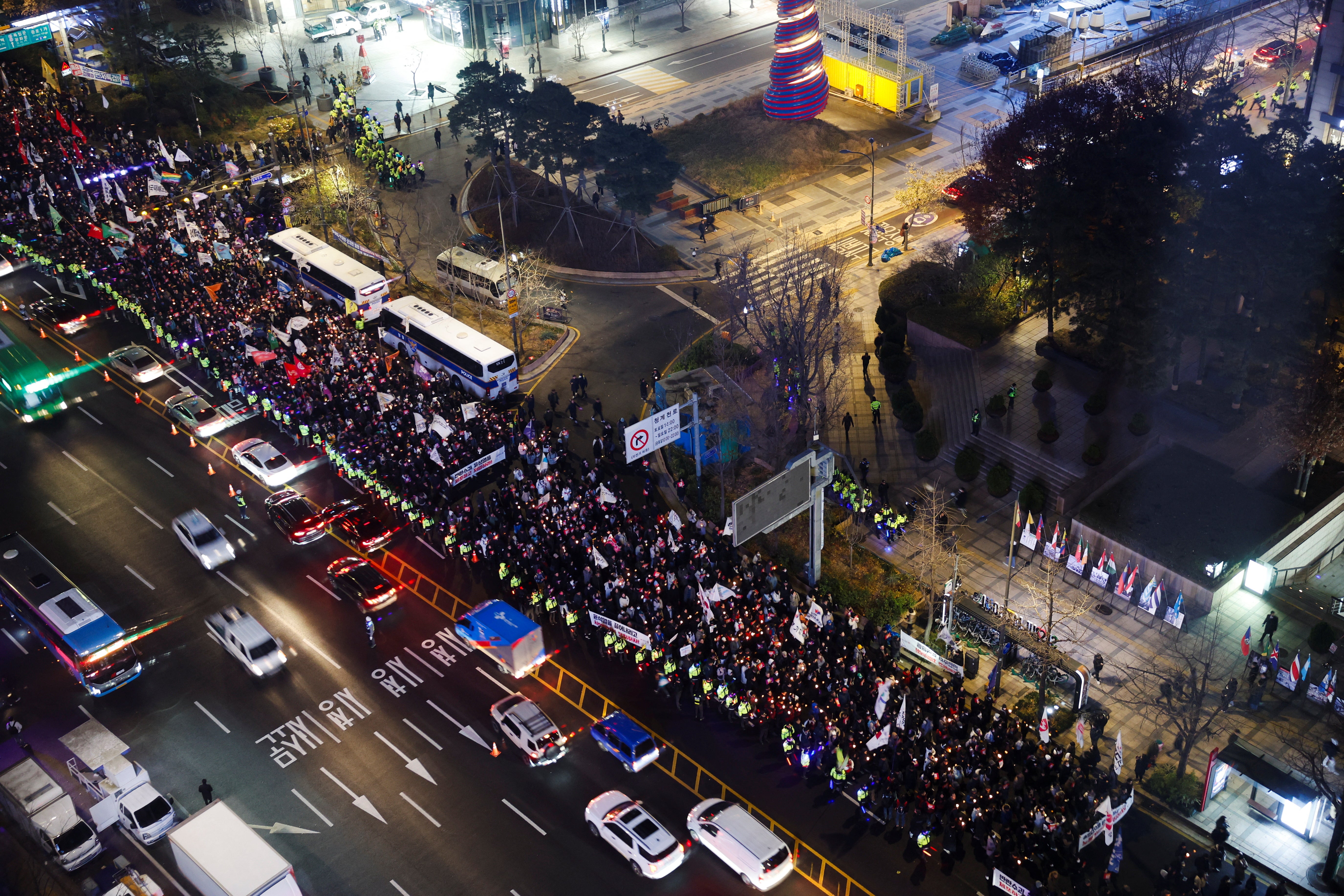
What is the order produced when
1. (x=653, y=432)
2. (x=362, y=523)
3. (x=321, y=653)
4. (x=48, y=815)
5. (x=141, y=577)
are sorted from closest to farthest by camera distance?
(x=48, y=815) → (x=321, y=653) → (x=653, y=432) → (x=141, y=577) → (x=362, y=523)

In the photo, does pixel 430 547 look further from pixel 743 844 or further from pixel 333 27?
pixel 333 27

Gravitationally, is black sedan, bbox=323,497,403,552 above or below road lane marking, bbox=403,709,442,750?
above

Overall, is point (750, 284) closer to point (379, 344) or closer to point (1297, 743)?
point (379, 344)


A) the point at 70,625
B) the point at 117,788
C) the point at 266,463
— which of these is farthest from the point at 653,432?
the point at 70,625

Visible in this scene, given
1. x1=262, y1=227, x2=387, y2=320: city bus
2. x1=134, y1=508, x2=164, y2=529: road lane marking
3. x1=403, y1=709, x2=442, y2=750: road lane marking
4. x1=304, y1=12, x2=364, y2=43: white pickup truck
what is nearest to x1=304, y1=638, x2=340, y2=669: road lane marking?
x1=403, y1=709, x2=442, y2=750: road lane marking

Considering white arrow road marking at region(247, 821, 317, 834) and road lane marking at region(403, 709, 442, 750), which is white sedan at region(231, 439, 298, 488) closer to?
road lane marking at region(403, 709, 442, 750)

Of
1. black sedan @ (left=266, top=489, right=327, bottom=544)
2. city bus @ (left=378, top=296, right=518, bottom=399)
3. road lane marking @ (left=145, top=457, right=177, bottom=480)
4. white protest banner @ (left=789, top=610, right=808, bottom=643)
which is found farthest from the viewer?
city bus @ (left=378, top=296, right=518, bottom=399)

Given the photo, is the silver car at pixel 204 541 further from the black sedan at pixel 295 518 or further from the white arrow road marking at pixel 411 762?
the white arrow road marking at pixel 411 762

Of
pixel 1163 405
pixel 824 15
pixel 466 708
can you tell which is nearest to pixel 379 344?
pixel 466 708
